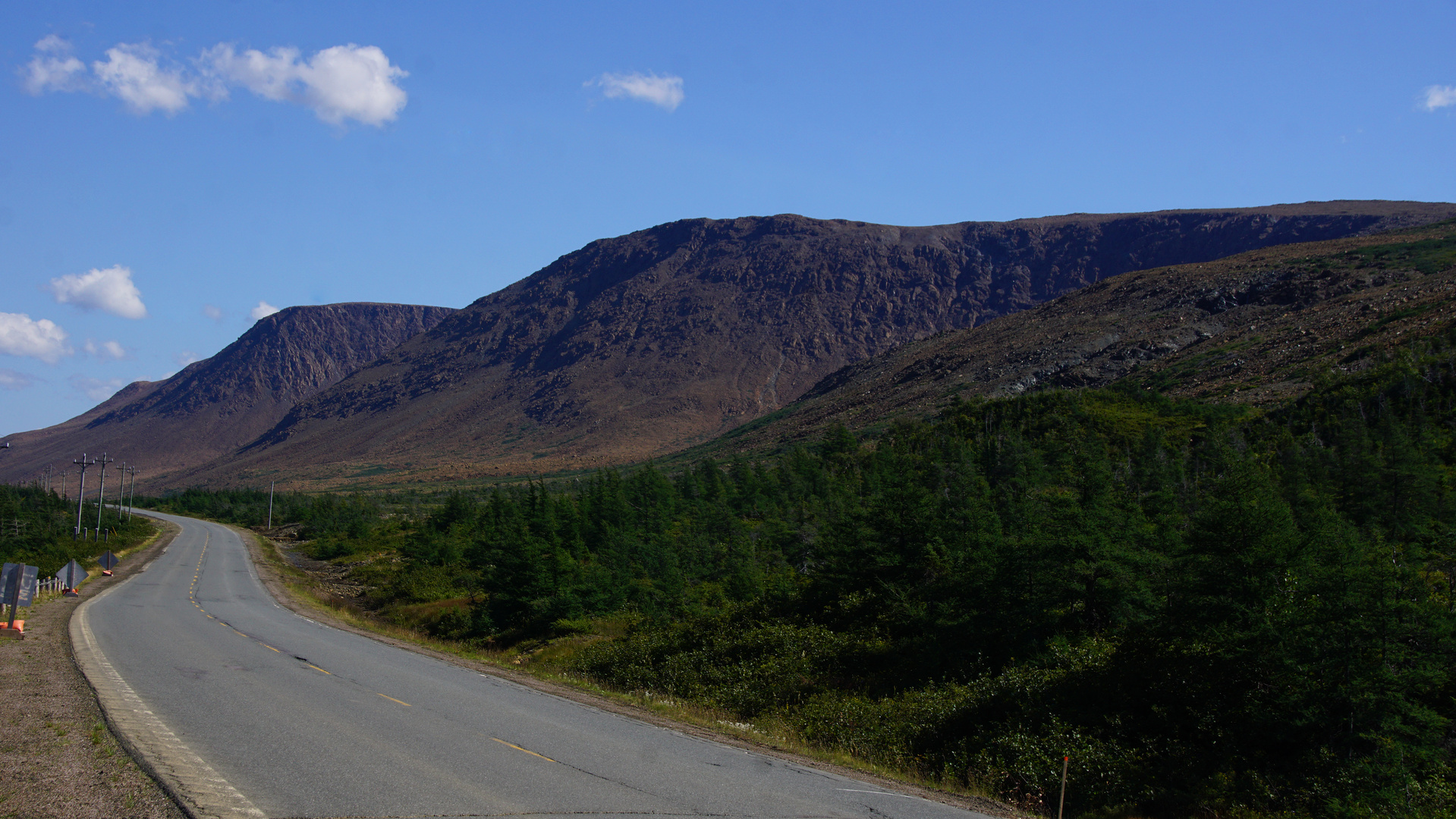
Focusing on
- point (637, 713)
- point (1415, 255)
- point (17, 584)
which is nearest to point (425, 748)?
point (637, 713)

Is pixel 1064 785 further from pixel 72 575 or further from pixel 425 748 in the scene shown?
pixel 72 575

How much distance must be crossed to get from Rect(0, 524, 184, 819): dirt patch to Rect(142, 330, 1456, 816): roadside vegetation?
980 cm

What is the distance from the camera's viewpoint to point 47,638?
1970cm

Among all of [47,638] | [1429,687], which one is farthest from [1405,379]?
[47,638]

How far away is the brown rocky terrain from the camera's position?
79938 millimetres

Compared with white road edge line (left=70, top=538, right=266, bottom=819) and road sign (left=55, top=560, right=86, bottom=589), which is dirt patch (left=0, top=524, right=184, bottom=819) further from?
road sign (left=55, top=560, right=86, bottom=589)

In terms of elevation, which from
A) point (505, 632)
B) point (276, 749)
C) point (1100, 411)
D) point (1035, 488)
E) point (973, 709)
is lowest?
point (505, 632)

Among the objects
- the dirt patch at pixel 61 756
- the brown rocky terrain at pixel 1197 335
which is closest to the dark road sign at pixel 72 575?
the dirt patch at pixel 61 756

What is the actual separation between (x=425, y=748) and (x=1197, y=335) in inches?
4805

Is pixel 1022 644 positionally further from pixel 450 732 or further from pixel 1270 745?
pixel 450 732

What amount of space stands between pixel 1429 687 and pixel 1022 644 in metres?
8.85

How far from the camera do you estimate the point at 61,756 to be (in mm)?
9852

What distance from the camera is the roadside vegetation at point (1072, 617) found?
41.1 ft

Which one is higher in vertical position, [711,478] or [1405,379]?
[1405,379]
